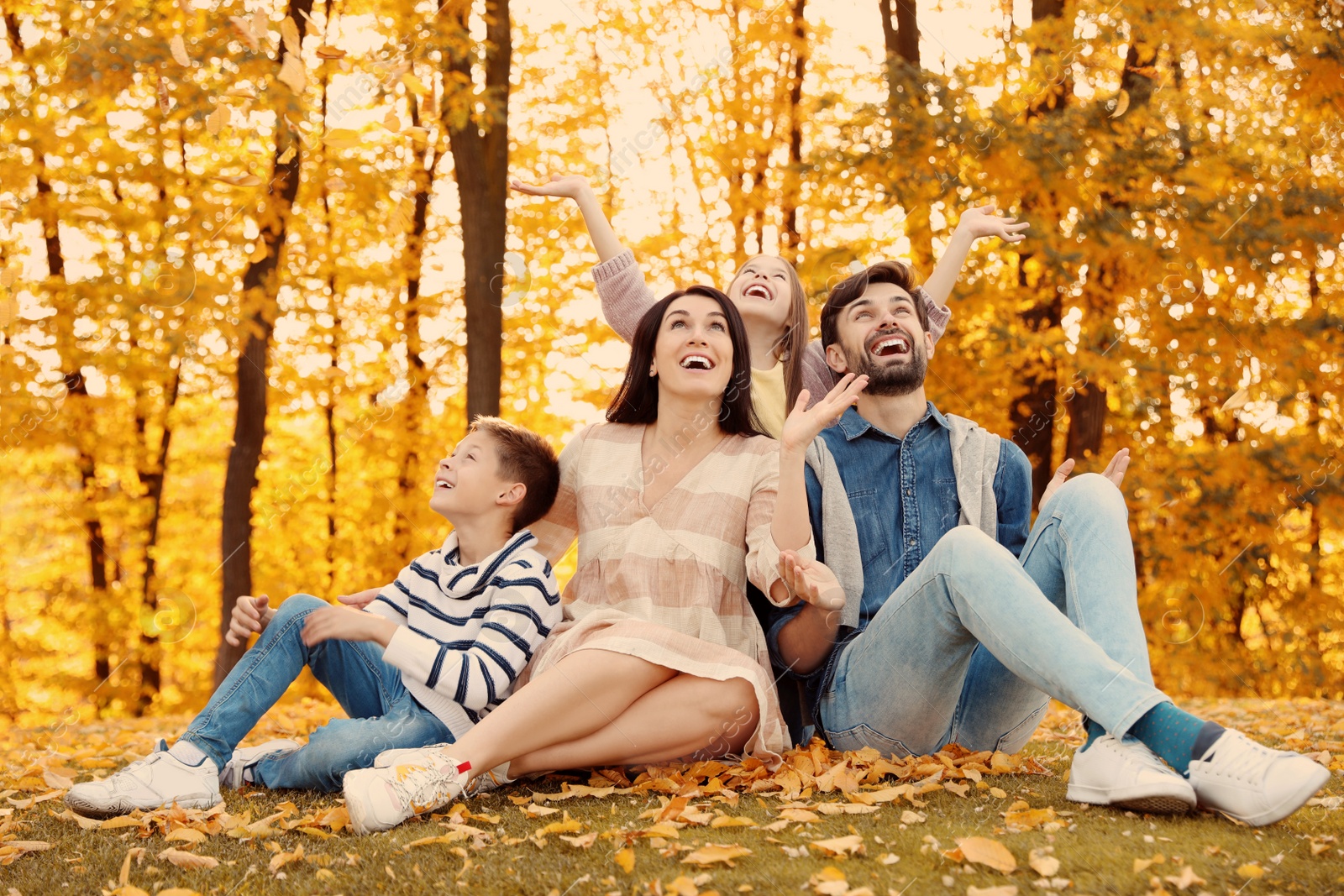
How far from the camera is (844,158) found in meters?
7.72

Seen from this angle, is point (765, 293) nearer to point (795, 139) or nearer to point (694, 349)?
point (694, 349)

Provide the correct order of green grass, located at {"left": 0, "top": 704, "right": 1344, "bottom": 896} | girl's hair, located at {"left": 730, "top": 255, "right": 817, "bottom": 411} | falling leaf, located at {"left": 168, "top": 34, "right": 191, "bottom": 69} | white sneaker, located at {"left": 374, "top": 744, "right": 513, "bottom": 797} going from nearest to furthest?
1. green grass, located at {"left": 0, "top": 704, "right": 1344, "bottom": 896}
2. white sneaker, located at {"left": 374, "top": 744, "right": 513, "bottom": 797}
3. girl's hair, located at {"left": 730, "top": 255, "right": 817, "bottom": 411}
4. falling leaf, located at {"left": 168, "top": 34, "right": 191, "bottom": 69}

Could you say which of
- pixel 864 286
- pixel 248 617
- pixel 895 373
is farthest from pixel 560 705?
pixel 864 286

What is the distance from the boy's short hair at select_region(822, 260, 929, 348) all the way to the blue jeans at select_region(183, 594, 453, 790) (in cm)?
165

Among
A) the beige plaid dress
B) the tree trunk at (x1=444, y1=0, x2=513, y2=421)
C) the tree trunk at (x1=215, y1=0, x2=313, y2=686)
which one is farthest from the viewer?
the tree trunk at (x1=215, y1=0, x2=313, y2=686)

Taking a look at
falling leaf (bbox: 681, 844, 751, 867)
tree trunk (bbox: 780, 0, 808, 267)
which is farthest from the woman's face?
tree trunk (bbox: 780, 0, 808, 267)

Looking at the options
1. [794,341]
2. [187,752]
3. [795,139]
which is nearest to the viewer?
[187,752]

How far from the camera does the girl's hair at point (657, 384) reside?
327cm

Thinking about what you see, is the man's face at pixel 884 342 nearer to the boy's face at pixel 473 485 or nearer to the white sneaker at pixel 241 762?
the boy's face at pixel 473 485

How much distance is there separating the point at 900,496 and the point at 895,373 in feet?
1.18

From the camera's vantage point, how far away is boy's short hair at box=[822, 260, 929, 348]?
340 cm

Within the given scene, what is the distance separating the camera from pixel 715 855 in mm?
2008

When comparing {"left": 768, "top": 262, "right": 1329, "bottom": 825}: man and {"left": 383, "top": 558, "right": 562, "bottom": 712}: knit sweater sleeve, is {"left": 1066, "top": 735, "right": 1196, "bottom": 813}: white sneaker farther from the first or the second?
{"left": 383, "top": 558, "right": 562, "bottom": 712}: knit sweater sleeve

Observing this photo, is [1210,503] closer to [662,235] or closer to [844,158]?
[844,158]
